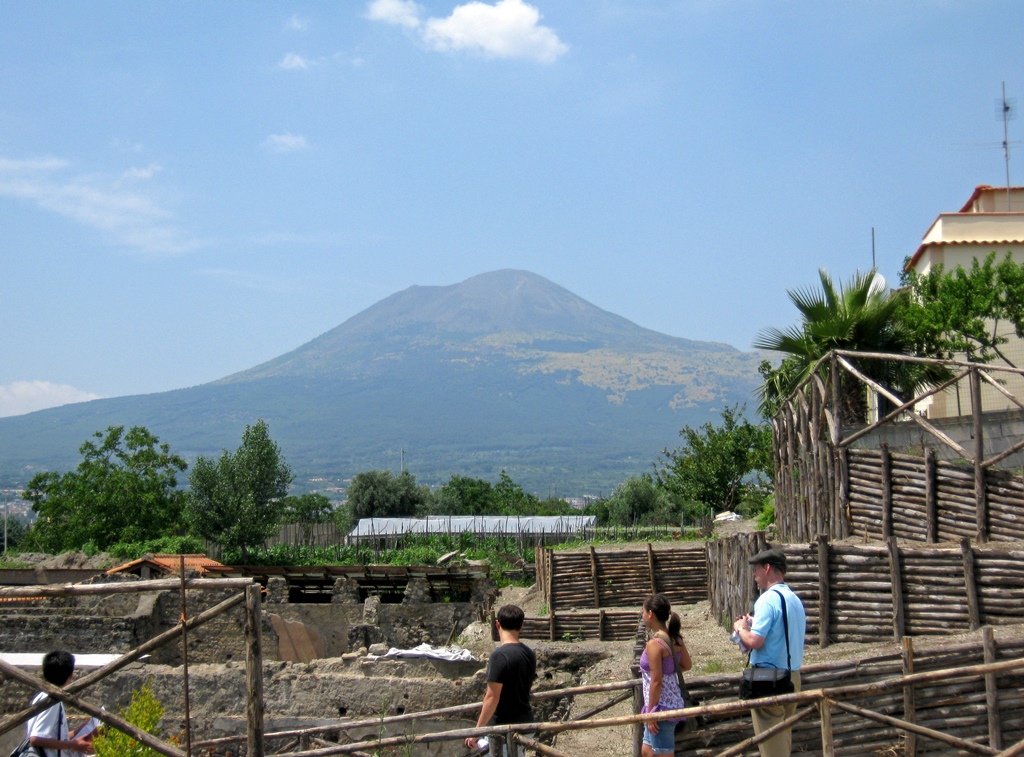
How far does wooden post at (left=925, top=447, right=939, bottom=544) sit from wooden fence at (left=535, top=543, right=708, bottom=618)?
11.8 metres

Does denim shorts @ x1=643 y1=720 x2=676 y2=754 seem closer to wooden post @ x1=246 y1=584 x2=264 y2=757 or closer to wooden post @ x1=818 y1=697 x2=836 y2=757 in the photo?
wooden post @ x1=818 y1=697 x2=836 y2=757

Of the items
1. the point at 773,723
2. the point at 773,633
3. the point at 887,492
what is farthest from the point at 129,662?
the point at 887,492

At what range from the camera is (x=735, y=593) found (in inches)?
594

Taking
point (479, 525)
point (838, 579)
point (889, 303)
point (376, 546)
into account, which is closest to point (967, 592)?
point (838, 579)

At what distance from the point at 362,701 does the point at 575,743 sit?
19.6 ft

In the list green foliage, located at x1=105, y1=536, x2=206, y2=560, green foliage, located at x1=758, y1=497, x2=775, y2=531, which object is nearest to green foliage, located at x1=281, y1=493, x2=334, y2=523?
green foliage, located at x1=105, y1=536, x2=206, y2=560

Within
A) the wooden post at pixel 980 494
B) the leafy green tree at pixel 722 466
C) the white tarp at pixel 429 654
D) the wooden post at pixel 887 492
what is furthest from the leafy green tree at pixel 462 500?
the wooden post at pixel 980 494

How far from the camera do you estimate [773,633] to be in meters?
6.37

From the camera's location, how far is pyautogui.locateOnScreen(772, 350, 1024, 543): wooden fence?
11.0 meters

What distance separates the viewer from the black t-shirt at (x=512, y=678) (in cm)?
644

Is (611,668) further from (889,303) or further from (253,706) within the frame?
(253,706)

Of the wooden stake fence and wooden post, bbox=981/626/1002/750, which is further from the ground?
the wooden stake fence

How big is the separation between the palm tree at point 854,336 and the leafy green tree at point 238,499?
27.3m

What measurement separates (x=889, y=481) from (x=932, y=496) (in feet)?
2.07
